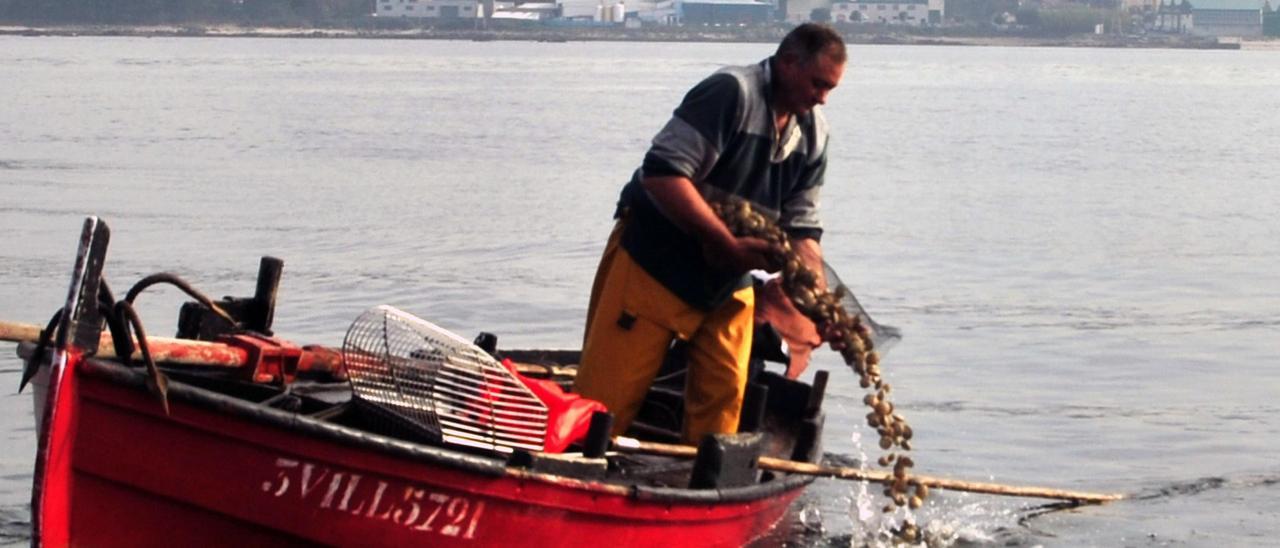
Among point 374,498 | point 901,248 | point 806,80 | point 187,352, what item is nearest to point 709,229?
point 806,80

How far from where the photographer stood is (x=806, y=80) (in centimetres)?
826

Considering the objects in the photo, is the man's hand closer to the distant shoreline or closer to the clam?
the clam

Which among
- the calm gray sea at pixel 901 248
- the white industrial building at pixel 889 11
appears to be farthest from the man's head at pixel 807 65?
the white industrial building at pixel 889 11

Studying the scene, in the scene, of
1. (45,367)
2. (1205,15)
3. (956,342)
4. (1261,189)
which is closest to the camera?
(45,367)

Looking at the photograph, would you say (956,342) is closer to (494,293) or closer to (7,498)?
(494,293)

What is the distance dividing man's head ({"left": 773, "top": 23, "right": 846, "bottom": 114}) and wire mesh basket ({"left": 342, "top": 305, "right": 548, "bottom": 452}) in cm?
153

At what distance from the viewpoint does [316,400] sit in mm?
8883

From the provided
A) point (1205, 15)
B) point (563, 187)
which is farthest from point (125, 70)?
point (1205, 15)

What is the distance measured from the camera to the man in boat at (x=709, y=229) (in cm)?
824

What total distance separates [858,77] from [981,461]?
82.6 meters

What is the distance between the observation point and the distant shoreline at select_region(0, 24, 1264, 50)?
143 m

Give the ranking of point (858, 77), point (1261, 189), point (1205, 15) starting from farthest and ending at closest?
1. point (1205, 15)
2. point (858, 77)
3. point (1261, 189)

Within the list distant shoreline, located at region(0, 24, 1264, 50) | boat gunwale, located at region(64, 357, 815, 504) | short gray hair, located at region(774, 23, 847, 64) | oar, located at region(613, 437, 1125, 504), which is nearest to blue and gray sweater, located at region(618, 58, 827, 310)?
short gray hair, located at region(774, 23, 847, 64)

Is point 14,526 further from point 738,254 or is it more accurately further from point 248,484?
point 738,254
